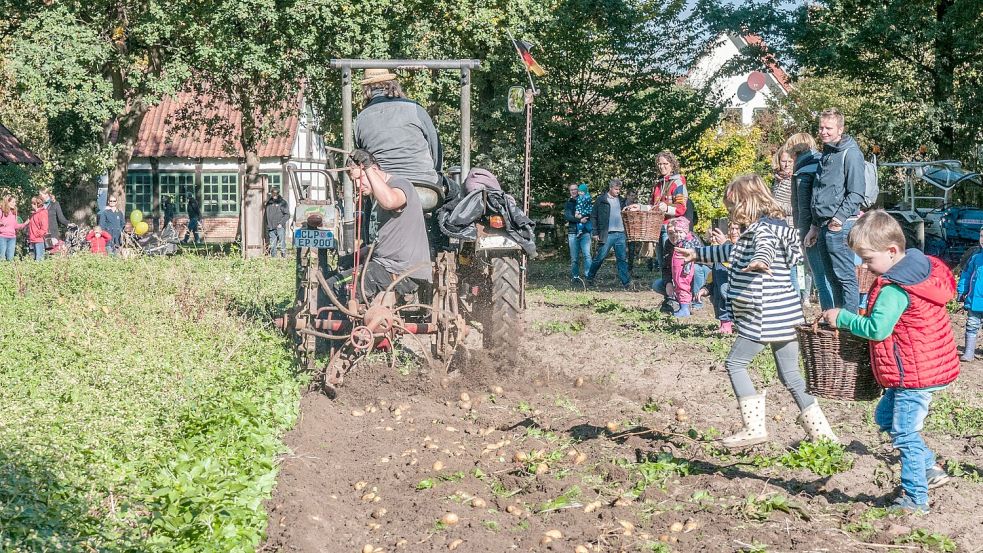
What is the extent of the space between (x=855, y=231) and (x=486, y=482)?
7.61 ft

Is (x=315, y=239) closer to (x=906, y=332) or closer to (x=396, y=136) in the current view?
(x=396, y=136)

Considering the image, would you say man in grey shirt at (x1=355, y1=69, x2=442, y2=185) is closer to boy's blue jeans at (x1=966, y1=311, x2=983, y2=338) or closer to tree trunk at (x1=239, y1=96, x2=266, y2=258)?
boy's blue jeans at (x1=966, y1=311, x2=983, y2=338)

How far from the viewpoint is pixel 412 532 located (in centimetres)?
496

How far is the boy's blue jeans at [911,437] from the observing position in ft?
16.9

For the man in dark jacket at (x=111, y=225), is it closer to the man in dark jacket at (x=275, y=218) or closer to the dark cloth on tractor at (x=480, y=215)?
the man in dark jacket at (x=275, y=218)

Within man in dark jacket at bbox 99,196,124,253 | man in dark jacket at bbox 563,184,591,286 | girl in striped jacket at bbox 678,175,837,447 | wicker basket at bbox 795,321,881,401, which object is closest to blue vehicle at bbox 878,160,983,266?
man in dark jacket at bbox 563,184,591,286

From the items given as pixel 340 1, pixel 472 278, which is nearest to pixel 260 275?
pixel 472 278

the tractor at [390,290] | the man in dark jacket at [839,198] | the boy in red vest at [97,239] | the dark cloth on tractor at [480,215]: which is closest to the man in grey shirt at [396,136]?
the tractor at [390,290]

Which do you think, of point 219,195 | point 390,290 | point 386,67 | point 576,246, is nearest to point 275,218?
point 576,246

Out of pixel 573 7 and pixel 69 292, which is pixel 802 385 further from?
pixel 573 7

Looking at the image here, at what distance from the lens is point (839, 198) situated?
8578 mm

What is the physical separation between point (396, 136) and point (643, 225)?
4.37 meters

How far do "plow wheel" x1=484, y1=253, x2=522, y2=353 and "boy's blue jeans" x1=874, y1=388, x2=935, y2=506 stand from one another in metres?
3.86

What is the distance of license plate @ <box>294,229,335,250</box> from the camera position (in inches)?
324
